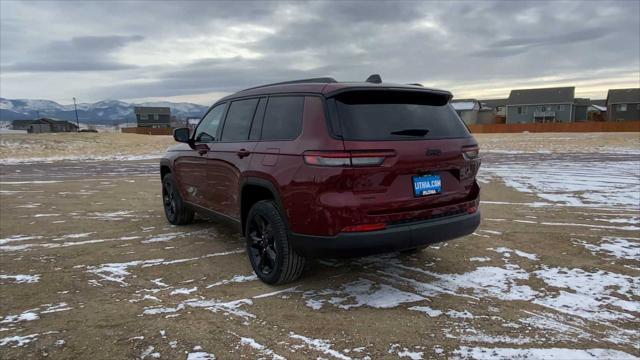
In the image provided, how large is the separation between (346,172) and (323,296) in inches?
49.8

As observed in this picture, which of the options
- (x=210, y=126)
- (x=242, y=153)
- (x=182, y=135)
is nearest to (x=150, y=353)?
(x=242, y=153)

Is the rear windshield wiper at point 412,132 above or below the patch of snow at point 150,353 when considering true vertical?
above

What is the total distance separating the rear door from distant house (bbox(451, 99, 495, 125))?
233 feet

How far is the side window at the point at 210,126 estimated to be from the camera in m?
5.42

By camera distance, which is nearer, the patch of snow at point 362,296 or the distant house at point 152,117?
the patch of snow at point 362,296

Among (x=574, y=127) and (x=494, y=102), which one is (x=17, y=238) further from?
(x=494, y=102)

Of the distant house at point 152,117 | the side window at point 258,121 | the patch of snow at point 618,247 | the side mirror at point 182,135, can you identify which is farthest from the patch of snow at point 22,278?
the distant house at point 152,117

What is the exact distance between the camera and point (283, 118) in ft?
13.6

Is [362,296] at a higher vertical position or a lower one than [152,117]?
lower

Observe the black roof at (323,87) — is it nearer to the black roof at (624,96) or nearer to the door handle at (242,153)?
the door handle at (242,153)

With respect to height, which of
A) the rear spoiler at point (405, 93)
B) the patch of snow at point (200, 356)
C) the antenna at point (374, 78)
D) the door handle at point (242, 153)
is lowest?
the patch of snow at point (200, 356)

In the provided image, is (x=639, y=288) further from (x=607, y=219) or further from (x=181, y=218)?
(x=181, y=218)

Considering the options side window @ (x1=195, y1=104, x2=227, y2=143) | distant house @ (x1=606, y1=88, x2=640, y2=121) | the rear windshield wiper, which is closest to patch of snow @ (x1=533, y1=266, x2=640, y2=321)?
the rear windshield wiper

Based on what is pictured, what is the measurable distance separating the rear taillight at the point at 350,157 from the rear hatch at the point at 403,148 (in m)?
0.01
